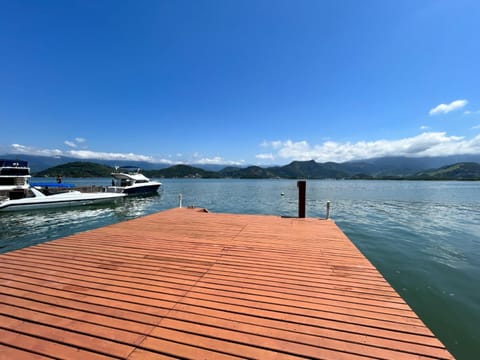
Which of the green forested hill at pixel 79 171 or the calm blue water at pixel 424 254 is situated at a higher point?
the green forested hill at pixel 79 171

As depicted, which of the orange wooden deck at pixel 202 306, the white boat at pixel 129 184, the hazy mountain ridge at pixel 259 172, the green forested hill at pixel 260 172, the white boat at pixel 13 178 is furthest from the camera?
the hazy mountain ridge at pixel 259 172

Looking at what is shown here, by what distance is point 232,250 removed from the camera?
470 cm

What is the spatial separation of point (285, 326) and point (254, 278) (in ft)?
3.65

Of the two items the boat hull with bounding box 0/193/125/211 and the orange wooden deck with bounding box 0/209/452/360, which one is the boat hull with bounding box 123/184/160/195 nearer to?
the boat hull with bounding box 0/193/125/211

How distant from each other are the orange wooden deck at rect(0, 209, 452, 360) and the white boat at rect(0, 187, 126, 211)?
15282 mm

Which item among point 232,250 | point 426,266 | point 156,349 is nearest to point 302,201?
point 426,266

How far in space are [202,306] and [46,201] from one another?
64.8 feet

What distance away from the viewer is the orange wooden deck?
1995 mm

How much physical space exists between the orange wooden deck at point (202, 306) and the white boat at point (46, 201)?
50.1ft

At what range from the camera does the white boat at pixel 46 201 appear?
50.4 feet

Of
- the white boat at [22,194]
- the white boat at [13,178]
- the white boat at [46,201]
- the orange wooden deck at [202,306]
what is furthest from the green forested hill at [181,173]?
the orange wooden deck at [202,306]

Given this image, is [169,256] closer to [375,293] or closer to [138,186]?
[375,293]

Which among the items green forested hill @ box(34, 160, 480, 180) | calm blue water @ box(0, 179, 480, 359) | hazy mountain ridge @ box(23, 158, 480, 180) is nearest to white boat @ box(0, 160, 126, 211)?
calm blue water @ box(0, 179, 480, 359)

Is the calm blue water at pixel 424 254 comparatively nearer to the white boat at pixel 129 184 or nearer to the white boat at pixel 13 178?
the white boat at pixel 13 178
